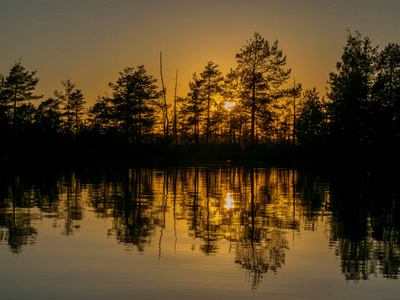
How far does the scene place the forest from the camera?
60125mm

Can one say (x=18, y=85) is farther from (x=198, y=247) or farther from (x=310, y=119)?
(x=198, y=247)

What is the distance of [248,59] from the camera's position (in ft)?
235

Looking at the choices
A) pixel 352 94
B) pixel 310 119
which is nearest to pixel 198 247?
pixel 352 94

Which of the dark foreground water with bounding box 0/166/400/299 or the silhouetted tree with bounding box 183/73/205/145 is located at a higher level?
the silhouetted tree with bounding box 183/73/205/145

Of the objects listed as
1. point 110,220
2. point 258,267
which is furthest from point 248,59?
point 258,267

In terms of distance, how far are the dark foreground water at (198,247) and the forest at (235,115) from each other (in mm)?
39686

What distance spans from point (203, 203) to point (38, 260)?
400 inches

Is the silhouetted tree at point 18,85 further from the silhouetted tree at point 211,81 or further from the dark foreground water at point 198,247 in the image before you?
the dark foreground water at point 198,247

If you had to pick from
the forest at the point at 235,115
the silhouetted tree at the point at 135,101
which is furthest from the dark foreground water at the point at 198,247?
the silhouetted tree at the point at 135,101

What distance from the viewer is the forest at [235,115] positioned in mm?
60125

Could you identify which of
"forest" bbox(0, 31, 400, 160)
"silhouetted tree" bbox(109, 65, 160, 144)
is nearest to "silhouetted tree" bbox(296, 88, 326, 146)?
"forest" bbox(0, 31, 400, 160)

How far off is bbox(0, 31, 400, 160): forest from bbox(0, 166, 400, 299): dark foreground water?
1562 inches

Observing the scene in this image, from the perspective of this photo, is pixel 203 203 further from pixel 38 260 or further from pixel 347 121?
pixel 347 121

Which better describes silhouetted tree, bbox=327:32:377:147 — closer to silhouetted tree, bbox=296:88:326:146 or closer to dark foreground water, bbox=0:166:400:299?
silhouetted tree, bbox=296:88:326:146
